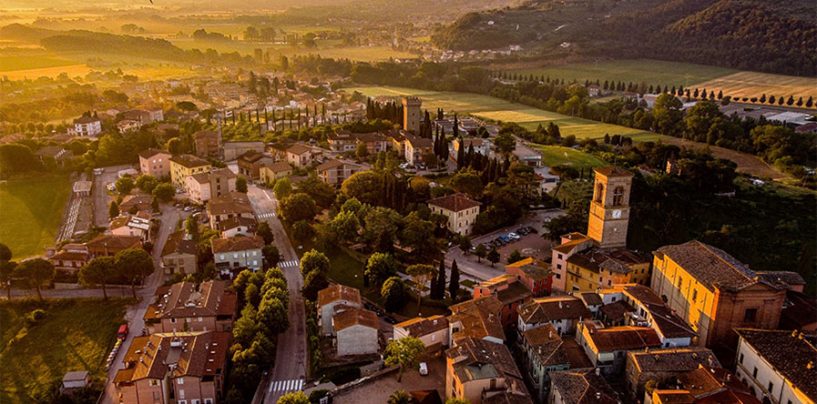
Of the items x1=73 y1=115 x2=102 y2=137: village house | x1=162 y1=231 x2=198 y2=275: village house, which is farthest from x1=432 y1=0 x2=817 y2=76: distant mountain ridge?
x1=162 y1=231 x2=198 y2=275: village house

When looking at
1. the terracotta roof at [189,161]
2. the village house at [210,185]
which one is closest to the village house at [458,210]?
the village house at [210,185]

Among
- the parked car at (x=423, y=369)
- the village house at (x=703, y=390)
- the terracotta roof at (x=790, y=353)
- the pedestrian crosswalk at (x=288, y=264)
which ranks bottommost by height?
the parked car at (x=423, y=369)

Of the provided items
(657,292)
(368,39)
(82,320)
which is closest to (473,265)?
(657,292)

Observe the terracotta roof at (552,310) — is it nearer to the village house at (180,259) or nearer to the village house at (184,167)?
the village house at (180,259)

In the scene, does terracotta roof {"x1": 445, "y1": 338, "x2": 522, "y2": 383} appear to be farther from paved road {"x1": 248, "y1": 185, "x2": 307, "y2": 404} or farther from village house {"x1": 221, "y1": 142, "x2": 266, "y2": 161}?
village house {"x1": 221, "y1": 142, "x2": 266, "y2": 161}

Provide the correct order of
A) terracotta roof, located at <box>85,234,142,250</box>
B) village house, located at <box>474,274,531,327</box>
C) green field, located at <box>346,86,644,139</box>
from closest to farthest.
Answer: village house, located at <box>474,274,531,327</box> < terracotta roof, located at <box>85,234,142,250</box> < green field, located at <box>346,86,644,139</box>

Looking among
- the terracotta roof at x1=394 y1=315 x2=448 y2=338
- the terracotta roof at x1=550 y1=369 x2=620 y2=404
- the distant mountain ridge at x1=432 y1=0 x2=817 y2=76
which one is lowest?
the terracotta roof at x1=394 y1=315 x2=448 y2=338

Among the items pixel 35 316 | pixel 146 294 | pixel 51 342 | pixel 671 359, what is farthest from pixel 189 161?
pixel 671 359

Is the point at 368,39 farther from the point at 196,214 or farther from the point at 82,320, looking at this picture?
the point at 82,320
